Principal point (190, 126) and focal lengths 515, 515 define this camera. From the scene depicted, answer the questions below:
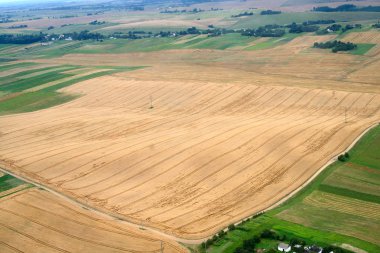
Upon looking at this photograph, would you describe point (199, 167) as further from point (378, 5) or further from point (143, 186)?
point (378, 5)

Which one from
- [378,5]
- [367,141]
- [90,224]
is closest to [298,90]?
[367,141]

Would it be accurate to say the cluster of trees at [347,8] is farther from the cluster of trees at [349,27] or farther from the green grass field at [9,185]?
the green grass field at [9,185]

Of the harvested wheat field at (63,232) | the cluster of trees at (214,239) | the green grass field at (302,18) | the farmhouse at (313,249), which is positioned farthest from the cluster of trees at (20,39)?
the farmhouse at (313,249)

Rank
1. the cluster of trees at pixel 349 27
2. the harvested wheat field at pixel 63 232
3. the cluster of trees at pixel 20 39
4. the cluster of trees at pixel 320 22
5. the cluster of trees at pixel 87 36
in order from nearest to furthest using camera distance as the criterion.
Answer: the harvested wheat field at pixel 63 232
the cluster of trees at pixel 349 27
the cluster of trees at pixel 320 22
the cluster of trees at pixel 87 36
the cluster of trees at pixel 20 39

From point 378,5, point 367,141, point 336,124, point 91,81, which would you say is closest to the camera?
point 367,141

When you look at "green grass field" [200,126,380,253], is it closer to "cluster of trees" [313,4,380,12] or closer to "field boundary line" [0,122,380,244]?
"field boundary line" [0,122,380,244]

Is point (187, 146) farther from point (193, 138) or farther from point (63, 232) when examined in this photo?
point (63, 232)
